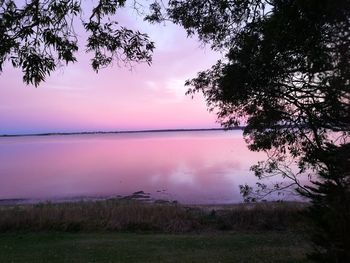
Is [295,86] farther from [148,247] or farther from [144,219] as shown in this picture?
[144,219]

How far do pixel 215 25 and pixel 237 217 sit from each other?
1525 centimetres

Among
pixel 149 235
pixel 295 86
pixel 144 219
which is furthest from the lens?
pixel 144 219

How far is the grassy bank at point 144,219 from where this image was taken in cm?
2236

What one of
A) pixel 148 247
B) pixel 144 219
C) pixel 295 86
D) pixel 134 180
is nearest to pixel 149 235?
pixel 144 219

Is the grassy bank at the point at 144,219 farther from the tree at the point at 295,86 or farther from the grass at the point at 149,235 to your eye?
the tree at the point at 295,86

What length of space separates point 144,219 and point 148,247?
20.9ft

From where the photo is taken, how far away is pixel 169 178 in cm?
4791

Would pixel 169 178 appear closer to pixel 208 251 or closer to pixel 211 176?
pixel 211 176

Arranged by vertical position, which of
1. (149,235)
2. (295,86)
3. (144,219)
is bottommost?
(149,235)

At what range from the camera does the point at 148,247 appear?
16797 mm

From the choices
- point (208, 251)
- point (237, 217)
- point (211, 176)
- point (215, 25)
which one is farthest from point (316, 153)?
point (211, 176)

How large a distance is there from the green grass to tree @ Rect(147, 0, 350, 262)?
4294 millimetres

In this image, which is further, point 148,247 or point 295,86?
point 148,247

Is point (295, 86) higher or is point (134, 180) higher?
point (295, 86)
